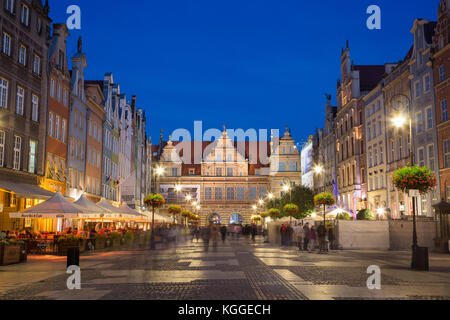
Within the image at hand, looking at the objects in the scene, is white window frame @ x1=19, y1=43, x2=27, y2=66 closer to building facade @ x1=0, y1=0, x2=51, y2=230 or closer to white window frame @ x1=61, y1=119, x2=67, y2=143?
building facade @ x1=0, y1=0, x2=51, y2=230

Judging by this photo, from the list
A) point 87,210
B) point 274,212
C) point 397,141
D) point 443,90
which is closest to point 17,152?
point 87,210

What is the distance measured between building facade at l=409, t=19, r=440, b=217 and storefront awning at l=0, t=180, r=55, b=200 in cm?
2532

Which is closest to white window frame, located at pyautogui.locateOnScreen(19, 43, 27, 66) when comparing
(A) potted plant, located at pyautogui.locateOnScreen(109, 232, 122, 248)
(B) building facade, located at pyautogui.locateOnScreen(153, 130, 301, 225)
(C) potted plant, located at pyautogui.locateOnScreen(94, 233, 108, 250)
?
(C) potted plant, located at pyautogui.locateOnScreen(94, 233, 108, 250)

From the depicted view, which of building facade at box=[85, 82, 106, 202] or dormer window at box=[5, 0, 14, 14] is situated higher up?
dormer window at box=[5, 0, 14, 14]

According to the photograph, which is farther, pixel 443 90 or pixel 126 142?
pixel 126 142

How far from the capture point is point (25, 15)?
99.7ft

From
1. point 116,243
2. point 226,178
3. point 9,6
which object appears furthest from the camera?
point 226,178

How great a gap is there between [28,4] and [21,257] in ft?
55.1

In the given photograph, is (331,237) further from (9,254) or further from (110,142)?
(110,142)

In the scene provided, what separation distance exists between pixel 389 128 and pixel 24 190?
31.4m

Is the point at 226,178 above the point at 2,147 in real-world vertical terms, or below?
above

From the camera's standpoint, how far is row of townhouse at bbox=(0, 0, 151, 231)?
92.0 feet

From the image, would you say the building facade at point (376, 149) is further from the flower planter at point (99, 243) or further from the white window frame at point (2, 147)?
the white window frame at point (2, 147)
